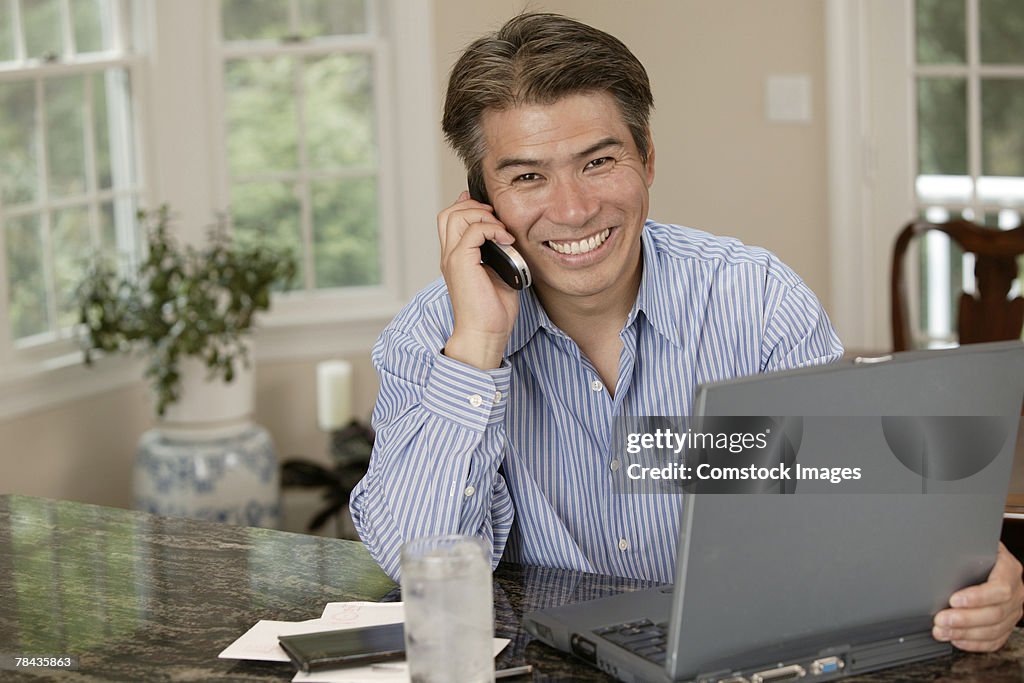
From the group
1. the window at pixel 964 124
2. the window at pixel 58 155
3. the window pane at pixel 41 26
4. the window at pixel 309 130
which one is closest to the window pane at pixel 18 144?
the window at pixel 58 155

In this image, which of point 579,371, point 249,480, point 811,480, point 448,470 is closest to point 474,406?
point 448,470

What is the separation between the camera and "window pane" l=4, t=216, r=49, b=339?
3371 millimetres

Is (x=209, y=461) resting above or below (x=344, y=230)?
below

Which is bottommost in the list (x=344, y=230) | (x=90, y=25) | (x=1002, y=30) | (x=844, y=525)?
(x=844, y=525)

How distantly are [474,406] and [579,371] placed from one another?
0.22m

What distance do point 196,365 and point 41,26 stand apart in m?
0.98

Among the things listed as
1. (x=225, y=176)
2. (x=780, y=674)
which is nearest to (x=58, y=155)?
(x=225, y=176)

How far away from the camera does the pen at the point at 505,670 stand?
3.84 ft

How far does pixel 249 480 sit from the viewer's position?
348 cm

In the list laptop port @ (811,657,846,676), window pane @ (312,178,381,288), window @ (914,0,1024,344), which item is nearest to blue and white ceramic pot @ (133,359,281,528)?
window pane @ (312,178,381,288)

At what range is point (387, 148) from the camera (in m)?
4.02

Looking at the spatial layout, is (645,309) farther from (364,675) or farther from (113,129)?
(113,129)

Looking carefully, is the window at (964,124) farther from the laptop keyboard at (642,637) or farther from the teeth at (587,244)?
the laptop keyboard at (642,637)

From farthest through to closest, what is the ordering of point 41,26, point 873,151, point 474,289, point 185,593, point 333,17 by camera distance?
point 333,17 → point 873,151 → point 41,26 → point 474,289 → point 185,593
